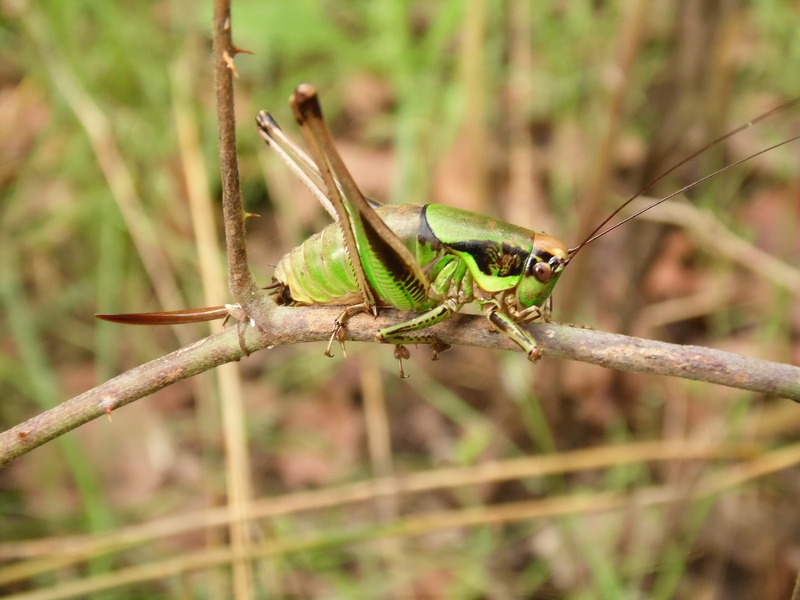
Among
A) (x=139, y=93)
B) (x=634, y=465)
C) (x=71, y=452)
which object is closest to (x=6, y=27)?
(x=139, y=93)

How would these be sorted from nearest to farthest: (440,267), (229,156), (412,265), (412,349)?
(229,156), (412,265), (440,267), (412,349)

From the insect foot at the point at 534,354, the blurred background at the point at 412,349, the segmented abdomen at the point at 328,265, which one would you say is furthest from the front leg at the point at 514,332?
the blurred background at the point at 412,349

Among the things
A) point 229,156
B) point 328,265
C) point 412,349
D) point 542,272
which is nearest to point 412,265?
point 328,265

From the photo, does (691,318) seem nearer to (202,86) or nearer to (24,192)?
(202,86)

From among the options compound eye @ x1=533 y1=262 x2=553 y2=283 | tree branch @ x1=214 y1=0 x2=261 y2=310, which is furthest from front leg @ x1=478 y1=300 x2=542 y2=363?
tree branch @ x1=214 y1=0 x2=261 y2=310

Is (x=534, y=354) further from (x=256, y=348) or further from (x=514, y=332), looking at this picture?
(x=256, y=348)

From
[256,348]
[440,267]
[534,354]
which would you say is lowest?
[534,354]
